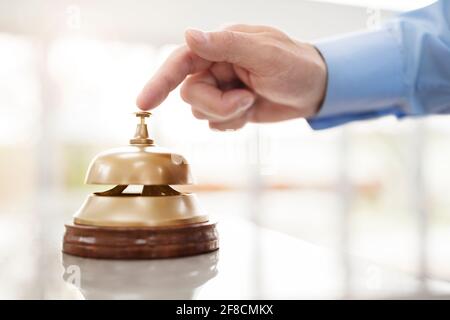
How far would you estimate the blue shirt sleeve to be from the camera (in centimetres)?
97

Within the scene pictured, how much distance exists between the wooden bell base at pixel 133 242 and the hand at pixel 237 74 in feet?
0.87

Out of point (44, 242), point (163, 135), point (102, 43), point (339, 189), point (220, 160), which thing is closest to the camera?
point (44, 242)

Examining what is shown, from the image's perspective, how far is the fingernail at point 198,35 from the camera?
2.43ft

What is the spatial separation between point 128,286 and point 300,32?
4412 mm

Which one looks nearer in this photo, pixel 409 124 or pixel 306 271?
pixel 306 271

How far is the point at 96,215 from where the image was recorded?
675 millimetres

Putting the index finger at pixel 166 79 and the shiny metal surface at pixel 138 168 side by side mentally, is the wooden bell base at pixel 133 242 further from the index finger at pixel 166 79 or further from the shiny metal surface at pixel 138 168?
the index finger at pixel 166 79

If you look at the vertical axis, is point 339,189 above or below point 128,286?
below

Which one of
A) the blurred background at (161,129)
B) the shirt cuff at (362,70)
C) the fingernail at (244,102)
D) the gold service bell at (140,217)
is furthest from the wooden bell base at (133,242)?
the blurred background at (161,129)

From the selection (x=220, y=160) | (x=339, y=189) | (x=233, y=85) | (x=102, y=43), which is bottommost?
(x=339, y=189)

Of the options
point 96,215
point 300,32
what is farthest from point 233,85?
point 300,32

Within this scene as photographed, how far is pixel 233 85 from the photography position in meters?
0.93
